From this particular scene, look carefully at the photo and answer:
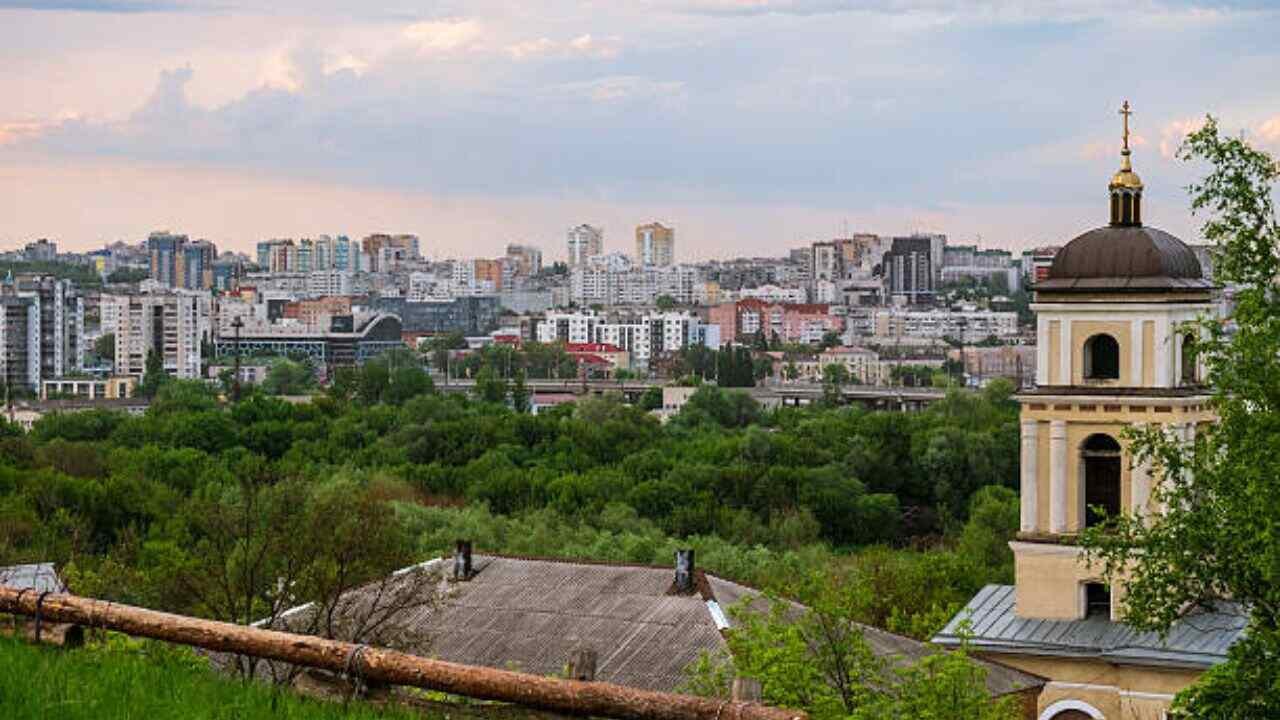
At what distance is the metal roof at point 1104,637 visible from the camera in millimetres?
17734

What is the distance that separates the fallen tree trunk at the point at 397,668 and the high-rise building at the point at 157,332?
461ft

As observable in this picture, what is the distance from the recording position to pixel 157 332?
493 ft

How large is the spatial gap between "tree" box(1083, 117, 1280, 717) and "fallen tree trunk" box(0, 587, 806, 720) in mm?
4466

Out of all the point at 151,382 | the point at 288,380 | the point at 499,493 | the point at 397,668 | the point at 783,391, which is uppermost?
the point at 397,668

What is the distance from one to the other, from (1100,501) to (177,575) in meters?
8.40

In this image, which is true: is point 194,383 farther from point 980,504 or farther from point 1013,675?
point 1013,675

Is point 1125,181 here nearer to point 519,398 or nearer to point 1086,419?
point 1086,419

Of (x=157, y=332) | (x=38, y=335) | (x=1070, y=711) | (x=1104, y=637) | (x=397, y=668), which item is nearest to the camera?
(x=397, y=668)

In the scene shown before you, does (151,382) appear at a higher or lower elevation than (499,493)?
higher

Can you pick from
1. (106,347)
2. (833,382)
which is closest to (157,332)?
(106,347)

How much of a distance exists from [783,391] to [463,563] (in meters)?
98.6

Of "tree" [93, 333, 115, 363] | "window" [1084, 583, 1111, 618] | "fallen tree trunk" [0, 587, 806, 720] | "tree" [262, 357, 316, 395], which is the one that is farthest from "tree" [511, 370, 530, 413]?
"fallen tree trunk" [0, 587, 806, 720]

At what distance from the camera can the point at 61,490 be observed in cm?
4306

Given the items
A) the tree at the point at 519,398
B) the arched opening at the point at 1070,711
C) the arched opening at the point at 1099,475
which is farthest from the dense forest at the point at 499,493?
the tree at the point at 519,398
